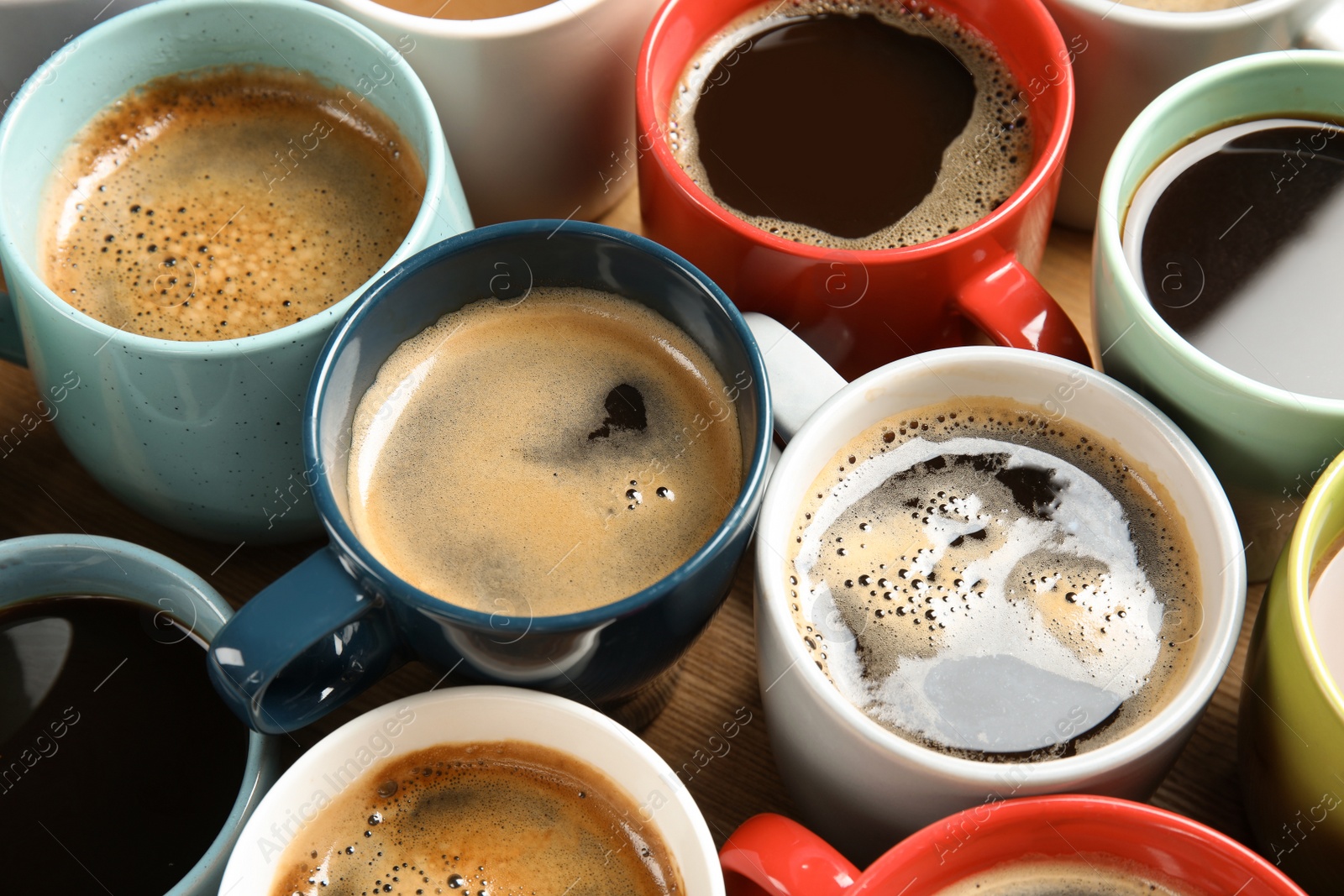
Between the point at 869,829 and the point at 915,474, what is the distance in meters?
0.27

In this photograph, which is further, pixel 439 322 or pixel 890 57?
pixel 890 57

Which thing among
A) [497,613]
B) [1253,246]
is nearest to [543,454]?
[497,613]

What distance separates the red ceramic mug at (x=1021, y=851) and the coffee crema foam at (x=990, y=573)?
0.25 ft

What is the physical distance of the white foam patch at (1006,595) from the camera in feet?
3.05

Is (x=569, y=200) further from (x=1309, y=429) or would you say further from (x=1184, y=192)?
(x=1309, y=429)

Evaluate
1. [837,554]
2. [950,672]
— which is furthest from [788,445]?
[950,672]

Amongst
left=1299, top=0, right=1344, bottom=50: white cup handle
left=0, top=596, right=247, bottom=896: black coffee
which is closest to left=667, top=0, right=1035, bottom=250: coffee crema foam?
left=1299, top=0, right=1344, bottom=50: white cup handle

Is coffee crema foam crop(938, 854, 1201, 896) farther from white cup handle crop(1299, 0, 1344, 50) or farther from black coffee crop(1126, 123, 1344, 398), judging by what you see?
white cup handle crop(1299, 0, 1344, 50)

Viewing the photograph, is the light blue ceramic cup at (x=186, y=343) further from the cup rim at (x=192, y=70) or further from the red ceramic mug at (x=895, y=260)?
the red ceramic mug at (x=895, y=260)

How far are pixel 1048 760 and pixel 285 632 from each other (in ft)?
1.66

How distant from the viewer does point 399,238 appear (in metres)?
1.10

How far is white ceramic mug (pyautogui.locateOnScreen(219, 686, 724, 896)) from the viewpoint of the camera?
867 millimetres

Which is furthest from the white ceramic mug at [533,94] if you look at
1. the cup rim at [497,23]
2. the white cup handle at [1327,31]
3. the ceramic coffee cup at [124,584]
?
the white cup handle at [1327,31]

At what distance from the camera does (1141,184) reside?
1.07 meters
